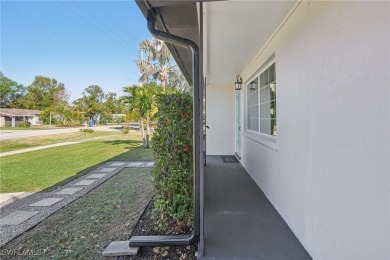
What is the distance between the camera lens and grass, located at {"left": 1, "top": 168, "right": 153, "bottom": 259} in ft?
8.27

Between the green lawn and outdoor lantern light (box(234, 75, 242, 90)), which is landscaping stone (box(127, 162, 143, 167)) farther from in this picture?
outdoor lantern light (box(234, 75, 242, 90))

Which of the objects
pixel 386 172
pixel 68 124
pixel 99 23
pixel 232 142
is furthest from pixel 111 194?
pixel 68 124

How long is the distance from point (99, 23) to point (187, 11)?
2927 centimetres

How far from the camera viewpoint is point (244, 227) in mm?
2760

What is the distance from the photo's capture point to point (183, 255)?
92.4 inches

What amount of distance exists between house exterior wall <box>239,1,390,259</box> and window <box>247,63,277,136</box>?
0.81 meters

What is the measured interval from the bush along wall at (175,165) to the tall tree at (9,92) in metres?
59.2

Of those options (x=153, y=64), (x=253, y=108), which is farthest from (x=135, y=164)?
(x=153, y=64)

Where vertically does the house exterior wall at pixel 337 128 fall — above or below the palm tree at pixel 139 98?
below

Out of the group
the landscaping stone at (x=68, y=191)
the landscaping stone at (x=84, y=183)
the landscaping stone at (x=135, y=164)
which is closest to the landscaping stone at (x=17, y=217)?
the landscaping stone at (x=68, y=191)

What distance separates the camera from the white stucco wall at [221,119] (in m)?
8.02

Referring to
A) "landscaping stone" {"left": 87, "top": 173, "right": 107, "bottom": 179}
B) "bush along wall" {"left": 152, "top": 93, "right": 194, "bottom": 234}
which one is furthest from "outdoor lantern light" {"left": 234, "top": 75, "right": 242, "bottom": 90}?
"landscaping stone" {"left": 87, "top": 173, "right": 107, "bottom": 179}

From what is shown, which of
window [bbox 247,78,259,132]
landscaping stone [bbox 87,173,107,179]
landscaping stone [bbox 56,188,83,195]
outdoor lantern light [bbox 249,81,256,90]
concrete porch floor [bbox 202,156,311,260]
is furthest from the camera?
landscaping stone [bbox 87,173,107,179]

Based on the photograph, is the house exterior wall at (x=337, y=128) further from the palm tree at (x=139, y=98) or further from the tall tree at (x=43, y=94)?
the tall tree at (x=43, y=94)
